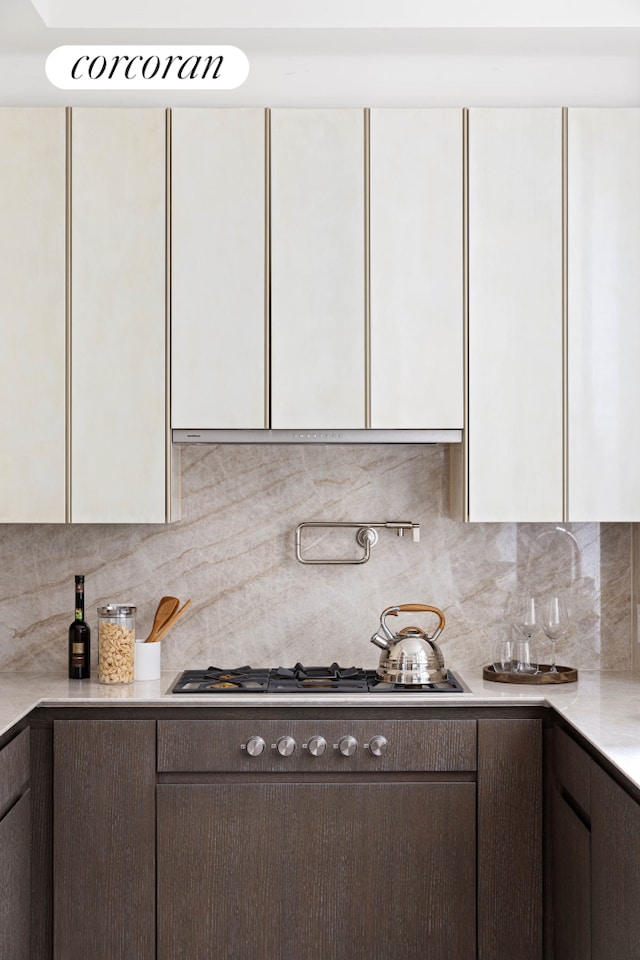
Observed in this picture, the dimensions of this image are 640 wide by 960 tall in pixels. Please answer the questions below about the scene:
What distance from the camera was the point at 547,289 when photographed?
286 centimetres

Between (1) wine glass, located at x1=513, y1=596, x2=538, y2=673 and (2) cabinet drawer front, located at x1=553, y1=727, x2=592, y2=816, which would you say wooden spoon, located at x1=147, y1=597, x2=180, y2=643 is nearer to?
(1) wine glass, located at x1=513, y1=596, x2=538, y2=673

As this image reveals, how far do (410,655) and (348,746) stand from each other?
340mm

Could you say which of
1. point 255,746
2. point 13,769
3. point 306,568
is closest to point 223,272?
point 306,568

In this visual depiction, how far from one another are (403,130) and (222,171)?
0.55 meters

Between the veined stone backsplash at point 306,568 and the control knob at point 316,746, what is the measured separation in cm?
55

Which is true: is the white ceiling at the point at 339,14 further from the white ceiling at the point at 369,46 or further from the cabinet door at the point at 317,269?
the cabinet door at the point at 317,269

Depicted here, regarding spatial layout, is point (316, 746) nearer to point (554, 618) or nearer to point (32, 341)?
point (554, 618)

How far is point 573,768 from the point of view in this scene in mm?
2385

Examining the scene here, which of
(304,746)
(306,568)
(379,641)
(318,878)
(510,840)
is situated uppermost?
(306,568)

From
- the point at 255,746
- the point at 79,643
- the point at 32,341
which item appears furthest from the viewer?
the point at 79,643

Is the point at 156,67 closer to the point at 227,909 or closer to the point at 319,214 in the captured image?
the point at 319,214

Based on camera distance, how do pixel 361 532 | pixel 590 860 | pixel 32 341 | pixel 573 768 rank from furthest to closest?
pixel 361 532
pixel 32 341
pixel 573 768
pixel 590 860

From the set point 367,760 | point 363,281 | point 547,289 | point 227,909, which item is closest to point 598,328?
point 547,289

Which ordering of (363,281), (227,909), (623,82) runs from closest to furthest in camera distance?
(227,909), (363,281), (623,82)
